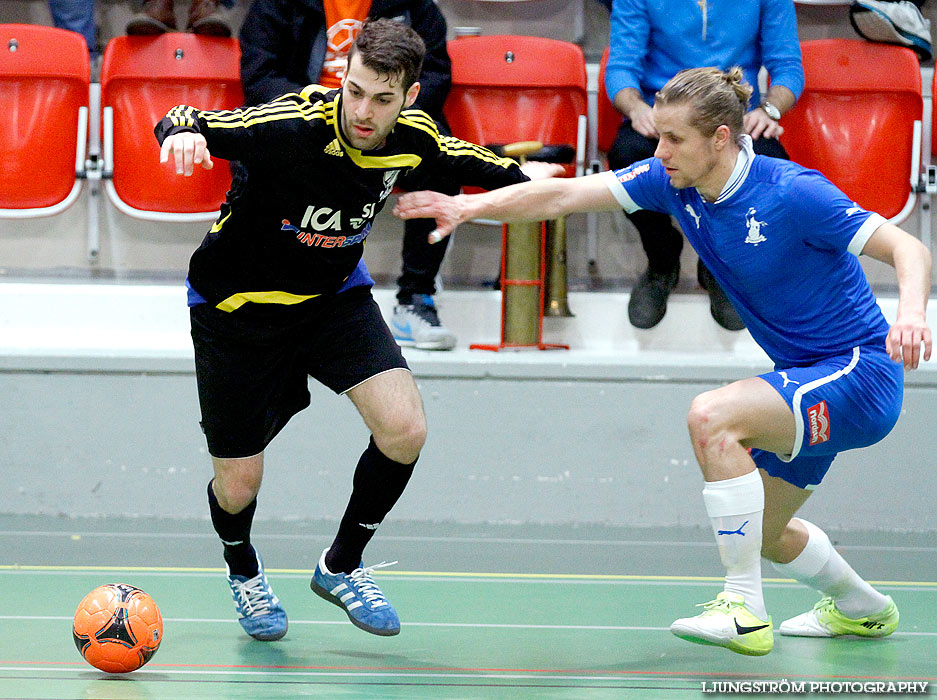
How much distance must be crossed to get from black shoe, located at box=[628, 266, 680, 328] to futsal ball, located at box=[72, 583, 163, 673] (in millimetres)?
2924

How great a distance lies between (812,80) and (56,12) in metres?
3.92

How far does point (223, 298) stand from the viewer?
10.0 ft

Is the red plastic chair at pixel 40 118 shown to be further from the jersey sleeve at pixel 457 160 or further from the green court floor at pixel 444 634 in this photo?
the jersey sleeve at pixel 457 160

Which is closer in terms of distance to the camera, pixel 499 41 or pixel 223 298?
pixel 223 298

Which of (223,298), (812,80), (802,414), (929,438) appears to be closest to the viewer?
(802,414)

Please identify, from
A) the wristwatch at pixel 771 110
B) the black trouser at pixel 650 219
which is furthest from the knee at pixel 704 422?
the wristwatch at pixel 771 110

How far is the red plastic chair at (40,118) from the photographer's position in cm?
550

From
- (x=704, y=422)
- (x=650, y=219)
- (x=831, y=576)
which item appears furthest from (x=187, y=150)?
(x=650, y=219)

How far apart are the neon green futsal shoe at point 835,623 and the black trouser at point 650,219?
207cm

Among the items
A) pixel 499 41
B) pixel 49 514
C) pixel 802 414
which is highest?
pixel 499 41

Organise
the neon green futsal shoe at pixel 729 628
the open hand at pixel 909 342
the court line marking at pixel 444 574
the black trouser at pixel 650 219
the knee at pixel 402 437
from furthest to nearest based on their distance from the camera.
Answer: the black trouser at pixel 650 219, the court line marking at pixel 444 574, the knee at pixel 402 437, the neon green futsal shoe at pixel 729 628, the open hand at pixel 909 342

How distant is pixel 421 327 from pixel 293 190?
198cm

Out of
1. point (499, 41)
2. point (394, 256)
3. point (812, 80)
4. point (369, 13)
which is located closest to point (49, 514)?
point (394, 256)

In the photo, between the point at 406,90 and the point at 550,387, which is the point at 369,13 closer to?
the point at 550,387
